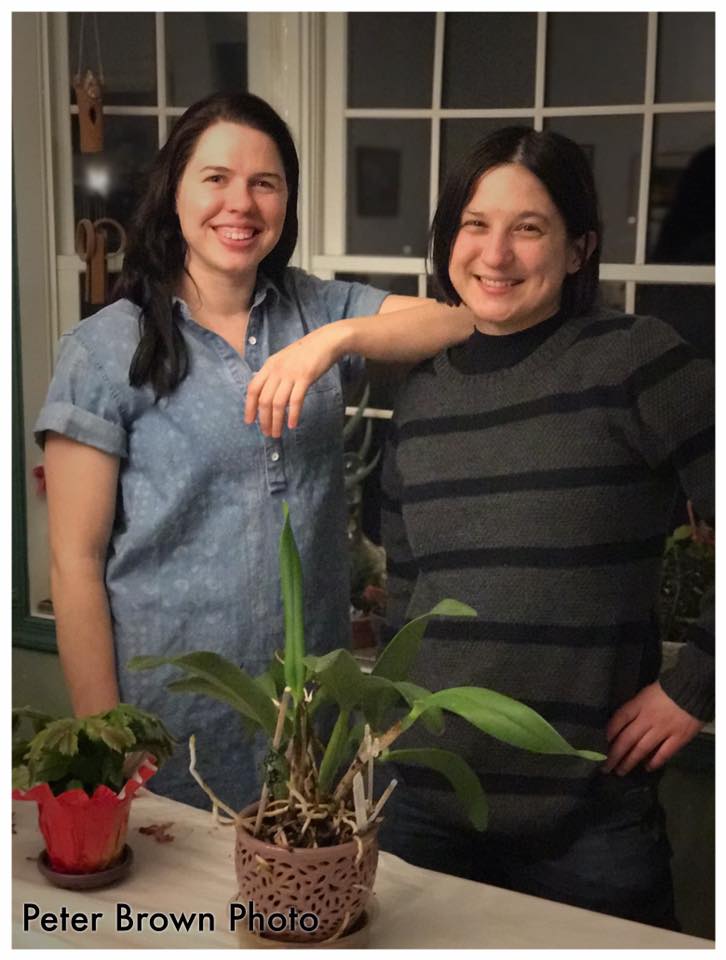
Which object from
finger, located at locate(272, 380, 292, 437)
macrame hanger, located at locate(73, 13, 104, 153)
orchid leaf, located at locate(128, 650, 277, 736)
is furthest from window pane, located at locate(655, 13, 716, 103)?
orchid leaf, located at locate(128, 650, 277, 736)

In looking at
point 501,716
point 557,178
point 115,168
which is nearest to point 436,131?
point 557,178

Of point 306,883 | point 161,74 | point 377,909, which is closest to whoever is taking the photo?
point 306,883

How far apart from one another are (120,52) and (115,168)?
0.42 ft

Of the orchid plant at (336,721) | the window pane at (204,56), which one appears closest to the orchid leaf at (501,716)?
the orchid plant at (336,721)

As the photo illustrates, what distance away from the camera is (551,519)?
1.16m

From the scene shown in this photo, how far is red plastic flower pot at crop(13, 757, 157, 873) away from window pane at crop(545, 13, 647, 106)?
793 mm

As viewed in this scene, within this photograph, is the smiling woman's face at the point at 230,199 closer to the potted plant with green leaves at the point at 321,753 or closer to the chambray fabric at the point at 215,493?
the chambray fabric at the point at 215,493

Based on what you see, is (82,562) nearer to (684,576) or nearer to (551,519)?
(551,519)

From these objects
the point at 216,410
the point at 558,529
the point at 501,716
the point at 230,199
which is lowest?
the point at 501,716

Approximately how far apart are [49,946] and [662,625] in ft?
2.33

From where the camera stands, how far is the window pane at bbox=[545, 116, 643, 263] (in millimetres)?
1144
